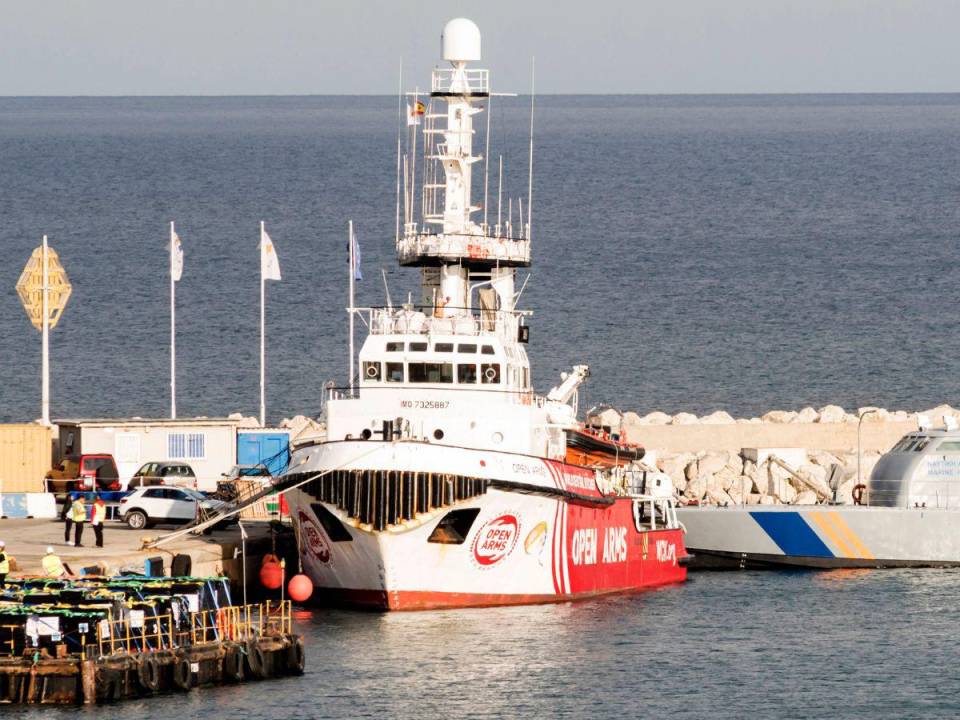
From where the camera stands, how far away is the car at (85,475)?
2388 inches

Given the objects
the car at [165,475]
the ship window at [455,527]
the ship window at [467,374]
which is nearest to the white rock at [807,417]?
the car at [165,475]

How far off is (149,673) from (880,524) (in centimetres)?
2801

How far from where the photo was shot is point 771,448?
243 ft

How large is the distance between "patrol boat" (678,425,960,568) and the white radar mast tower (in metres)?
10.6

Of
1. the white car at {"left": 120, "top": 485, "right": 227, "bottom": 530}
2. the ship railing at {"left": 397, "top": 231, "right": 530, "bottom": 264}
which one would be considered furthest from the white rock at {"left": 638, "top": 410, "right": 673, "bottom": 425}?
the white car at {"left": 120, "top": 485, "right": 227, "bottom": 530}

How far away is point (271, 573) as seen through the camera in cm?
4903

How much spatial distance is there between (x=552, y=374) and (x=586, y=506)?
4482cm

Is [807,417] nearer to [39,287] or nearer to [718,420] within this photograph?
[718,420]

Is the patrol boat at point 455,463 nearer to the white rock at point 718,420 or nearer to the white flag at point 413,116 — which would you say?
the white flag at point 413,116

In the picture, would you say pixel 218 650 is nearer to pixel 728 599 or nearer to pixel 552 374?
pixel 728 599

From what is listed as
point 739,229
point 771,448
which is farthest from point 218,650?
point 739,229

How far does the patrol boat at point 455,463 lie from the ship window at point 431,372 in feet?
0.11

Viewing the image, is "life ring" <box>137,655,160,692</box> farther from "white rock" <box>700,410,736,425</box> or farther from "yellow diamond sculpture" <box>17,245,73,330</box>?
"white rock" <box>700,410,736,425</box>

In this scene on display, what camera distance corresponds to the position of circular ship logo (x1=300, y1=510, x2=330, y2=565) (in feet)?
161
